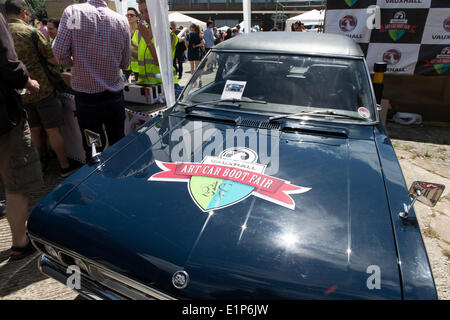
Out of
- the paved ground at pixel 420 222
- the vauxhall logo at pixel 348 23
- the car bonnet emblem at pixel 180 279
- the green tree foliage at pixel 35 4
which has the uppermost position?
the green tree foliage at pixel 35 4

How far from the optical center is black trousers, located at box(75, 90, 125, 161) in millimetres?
2689

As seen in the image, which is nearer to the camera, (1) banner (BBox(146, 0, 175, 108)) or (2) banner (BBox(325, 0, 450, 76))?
(1) banner (BBox(146, 0, 175, 108))

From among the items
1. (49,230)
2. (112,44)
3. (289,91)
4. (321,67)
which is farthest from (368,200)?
(112,44)

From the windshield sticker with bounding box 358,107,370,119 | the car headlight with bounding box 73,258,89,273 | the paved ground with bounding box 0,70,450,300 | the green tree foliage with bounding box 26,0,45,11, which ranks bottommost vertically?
the paved ground with bounding box 0,70,450,300

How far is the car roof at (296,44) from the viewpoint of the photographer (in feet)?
7.88

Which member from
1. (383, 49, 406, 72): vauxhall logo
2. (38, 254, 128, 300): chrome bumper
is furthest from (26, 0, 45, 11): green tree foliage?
(38, 254, 128, 300): chrome bumper

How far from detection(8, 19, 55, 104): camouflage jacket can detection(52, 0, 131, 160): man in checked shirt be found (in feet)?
1.78

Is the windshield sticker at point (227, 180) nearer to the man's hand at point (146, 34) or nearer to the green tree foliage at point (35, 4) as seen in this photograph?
the man's hand at point (146, 34)

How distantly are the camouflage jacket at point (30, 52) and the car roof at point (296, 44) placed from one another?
5.93ft

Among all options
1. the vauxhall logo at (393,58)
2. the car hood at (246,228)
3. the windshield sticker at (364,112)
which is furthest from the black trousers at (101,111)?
the vauxhall logo at (393,58)

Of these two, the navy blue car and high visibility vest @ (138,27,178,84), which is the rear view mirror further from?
high visibility vest @ (138,27,178,84)

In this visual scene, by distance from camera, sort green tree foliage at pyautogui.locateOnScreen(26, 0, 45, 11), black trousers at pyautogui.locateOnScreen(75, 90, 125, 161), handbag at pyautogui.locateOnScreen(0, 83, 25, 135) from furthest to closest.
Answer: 1. green tree foliage at pyautogui.locateOnScreen(26, 0, 45, 11)
2. black trousers at pyautogui.locateOnScreen(75, 90, 125, 161)
3. handbag at pyautogui.locateOnScreen(0, 83, 25, 135)
